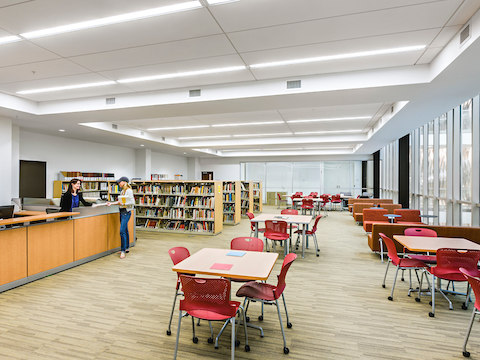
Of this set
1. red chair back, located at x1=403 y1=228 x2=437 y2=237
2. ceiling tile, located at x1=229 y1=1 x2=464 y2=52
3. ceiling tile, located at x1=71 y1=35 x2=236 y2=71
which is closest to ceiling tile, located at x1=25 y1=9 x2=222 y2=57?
ceiling tile, located at x1=71 y1=35 x2=236 y2=71

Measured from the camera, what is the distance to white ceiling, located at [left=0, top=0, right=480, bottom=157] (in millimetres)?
3143

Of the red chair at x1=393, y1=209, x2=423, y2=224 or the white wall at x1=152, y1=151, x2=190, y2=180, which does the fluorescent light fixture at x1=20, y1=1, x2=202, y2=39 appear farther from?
the white wall at x1=152, y1=151, x2=190, y2=180

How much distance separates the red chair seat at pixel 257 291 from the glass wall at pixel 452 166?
5321mm

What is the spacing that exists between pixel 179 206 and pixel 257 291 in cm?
627

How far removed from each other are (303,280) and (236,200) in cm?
610

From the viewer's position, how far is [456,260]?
357cm

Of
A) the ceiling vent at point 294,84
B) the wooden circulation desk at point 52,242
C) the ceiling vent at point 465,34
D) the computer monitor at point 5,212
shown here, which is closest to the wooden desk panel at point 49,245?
the wooden circulation desk at point 52,242

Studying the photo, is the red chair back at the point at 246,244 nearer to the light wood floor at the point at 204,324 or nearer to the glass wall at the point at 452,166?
the light wood floor at the point at 204,324

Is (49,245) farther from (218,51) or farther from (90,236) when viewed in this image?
(218,51)

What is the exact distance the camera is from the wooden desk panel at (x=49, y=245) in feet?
15.1

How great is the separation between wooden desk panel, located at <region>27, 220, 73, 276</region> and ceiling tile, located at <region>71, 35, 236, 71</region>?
289 centimetres

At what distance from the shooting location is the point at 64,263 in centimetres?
519

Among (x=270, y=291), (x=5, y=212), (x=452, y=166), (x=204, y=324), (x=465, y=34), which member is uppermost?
(x=465, y=34)

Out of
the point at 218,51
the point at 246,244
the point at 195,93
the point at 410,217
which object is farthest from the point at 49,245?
the point at 410,217
